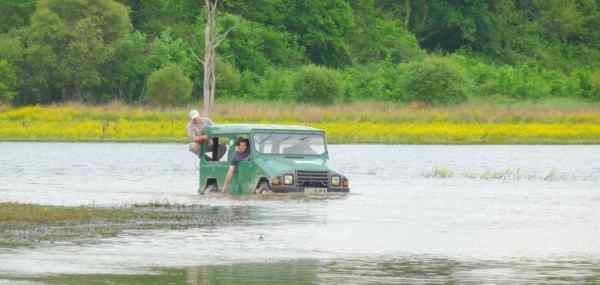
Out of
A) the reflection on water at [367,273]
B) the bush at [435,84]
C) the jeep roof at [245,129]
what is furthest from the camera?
the bush at [435,84]

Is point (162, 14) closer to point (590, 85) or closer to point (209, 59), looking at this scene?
point (209, 59)

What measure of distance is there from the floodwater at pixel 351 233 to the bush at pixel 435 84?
107 feet

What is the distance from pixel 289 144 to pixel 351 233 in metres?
8.10

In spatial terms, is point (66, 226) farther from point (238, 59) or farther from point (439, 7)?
point (439, 7)

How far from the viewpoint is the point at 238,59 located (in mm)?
88438

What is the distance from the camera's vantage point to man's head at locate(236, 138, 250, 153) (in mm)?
27723

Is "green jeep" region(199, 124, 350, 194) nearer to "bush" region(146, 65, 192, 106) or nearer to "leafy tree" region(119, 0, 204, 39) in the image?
"bush" region(146, 65, 192, 106)

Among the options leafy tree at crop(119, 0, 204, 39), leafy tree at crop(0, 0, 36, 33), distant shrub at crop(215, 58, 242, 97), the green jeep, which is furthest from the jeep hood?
leafy tree at crop(119, 0, 204, 39)

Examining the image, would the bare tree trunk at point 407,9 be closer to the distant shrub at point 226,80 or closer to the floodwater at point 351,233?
the distant shrub at point 226,80

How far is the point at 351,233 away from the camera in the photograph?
20281 millimetres

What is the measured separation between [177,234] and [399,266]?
4.51 meters

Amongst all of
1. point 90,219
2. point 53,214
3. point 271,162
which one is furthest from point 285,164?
point 53,214

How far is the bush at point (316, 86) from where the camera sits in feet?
240

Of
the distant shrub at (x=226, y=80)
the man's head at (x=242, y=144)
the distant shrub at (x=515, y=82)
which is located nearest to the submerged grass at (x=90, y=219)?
the man's head at (x=242, y=144)
